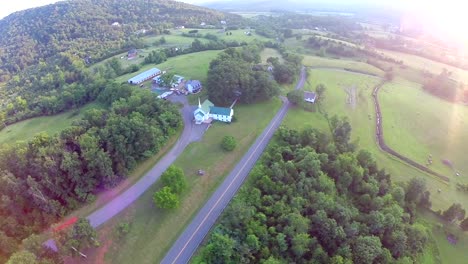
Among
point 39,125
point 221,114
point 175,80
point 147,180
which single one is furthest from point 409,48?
point 39,125

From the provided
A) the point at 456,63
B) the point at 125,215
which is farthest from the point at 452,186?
the point at 456,63

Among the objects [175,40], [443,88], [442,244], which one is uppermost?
A: [175,40]

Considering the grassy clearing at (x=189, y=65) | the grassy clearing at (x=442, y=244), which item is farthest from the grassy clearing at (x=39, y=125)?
the grassy clearing at (x=442, y=244)

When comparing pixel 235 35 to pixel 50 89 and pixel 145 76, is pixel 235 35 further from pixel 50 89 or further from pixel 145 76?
pixel 50 89

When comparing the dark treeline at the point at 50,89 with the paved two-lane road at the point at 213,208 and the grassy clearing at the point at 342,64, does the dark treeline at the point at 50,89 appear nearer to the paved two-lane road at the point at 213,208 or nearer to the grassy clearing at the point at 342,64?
the paved two-lane road at the point at 213,208

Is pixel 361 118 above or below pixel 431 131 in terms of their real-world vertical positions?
above

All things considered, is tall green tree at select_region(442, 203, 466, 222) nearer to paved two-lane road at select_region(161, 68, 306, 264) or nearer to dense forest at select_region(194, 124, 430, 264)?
dense forest at select_region(194, 124, 430, 264)

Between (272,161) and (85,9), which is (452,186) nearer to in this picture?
(272,161)
